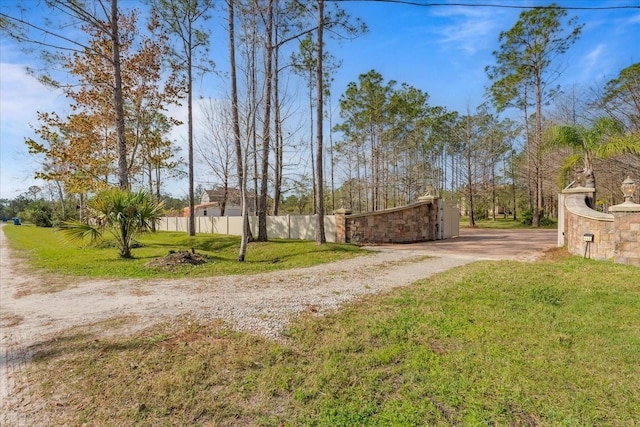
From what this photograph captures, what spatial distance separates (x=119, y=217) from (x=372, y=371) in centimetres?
844

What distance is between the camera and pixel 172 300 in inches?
181

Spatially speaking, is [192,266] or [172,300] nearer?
[172,300]

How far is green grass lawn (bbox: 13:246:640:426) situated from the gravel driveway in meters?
0.22

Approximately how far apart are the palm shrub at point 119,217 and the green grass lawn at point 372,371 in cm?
606

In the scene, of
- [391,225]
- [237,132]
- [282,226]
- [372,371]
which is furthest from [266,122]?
[372,371]

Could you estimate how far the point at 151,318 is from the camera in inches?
149

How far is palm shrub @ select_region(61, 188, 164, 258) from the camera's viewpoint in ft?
27.5

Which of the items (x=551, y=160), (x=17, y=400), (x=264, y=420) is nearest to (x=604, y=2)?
(x=264, y=420)

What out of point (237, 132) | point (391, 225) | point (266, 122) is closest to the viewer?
point (237, 132)

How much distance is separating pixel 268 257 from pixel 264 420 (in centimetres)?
716

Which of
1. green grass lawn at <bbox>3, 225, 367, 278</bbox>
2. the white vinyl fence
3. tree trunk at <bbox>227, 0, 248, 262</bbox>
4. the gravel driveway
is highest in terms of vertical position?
tree trunk at <bbox>227, 0, 248, 262</bbox>

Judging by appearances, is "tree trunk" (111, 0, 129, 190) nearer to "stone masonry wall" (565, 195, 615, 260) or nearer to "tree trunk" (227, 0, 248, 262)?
"tree trunk" (227, 0, 248, 262)

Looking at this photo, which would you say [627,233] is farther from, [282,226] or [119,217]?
[282,226]

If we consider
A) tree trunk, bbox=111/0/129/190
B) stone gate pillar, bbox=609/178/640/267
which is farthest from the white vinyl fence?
stone gate pillar, bbox=609/178/640/267
